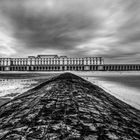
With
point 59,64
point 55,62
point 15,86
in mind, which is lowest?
point 15,86

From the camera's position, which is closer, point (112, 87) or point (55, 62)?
point (112, 87)

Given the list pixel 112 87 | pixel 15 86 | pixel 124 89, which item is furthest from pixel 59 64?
pixel 124 89

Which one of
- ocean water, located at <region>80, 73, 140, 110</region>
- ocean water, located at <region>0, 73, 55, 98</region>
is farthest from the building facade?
ocean water, located at <region>0, 73, 55, 98</region>

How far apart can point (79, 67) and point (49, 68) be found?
37.6 m

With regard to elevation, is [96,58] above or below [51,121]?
above

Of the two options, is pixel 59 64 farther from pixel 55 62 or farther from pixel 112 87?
pixel 112 87

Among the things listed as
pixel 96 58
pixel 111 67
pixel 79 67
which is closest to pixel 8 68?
pixel 79 67

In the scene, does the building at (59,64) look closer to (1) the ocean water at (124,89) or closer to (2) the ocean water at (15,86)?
(2) the ocean water at (15,86)

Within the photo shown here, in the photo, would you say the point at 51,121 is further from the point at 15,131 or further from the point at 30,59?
the point at 30,59

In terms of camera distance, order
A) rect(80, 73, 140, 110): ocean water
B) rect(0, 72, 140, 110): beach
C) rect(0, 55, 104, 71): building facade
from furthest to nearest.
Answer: rect(0, 55, 104, 71): building facade
rect(0, 72, 140, 110): beach
rect(80, 73, 140, 110): ocean water

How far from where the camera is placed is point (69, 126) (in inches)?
57.7

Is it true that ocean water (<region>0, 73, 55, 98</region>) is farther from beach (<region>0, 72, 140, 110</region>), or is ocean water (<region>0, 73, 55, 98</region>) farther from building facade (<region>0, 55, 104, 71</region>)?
building facade (<region>0, 55, 104, 71</region>)

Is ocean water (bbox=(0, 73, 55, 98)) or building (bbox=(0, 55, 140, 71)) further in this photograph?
building (bbox=(0, 55, 140, 71))

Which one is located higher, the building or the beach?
the building
